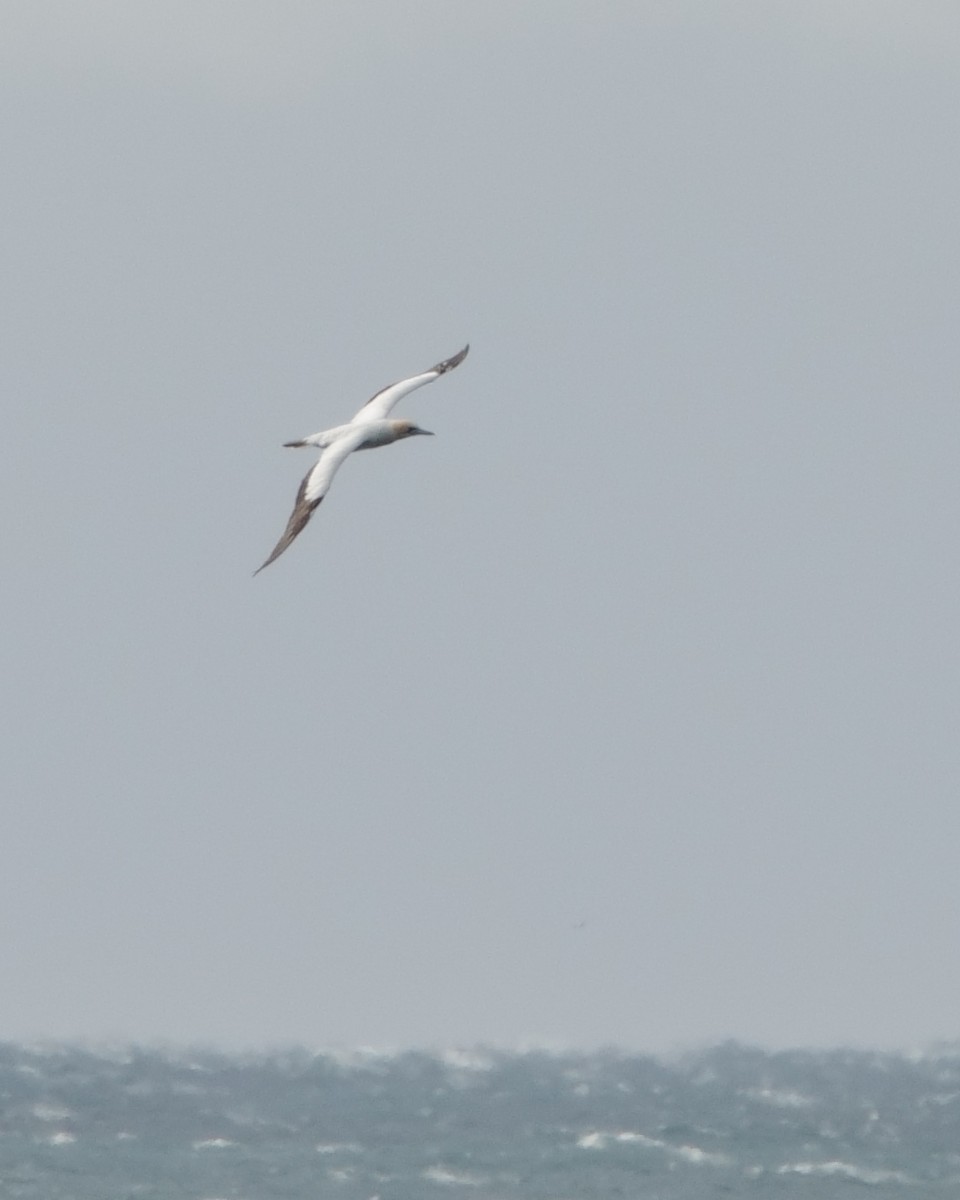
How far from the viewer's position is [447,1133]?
108438 millimetres

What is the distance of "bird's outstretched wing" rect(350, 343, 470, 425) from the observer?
5078cm

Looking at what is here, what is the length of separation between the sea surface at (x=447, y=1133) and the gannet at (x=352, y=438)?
1646 inches

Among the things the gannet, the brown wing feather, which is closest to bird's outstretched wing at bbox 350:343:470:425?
the gannet

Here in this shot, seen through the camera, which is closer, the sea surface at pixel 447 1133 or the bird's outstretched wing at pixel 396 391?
the bird's outstretched wing at pixel 396 391

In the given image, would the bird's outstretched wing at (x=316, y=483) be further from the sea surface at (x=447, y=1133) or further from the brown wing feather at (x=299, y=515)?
the sea surface at (x=447, y=1133)

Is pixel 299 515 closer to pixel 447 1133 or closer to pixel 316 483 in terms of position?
pixel 316 483

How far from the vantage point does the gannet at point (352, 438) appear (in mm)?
43562

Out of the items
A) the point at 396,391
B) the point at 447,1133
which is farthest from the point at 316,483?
the point at 447,1133

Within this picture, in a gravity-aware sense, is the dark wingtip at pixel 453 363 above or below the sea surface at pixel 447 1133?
above

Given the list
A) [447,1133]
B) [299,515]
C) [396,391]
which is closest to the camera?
[299,515]

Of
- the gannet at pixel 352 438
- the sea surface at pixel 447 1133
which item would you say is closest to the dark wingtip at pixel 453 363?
the gannet at pixel 352 438

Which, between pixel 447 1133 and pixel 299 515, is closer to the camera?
pixel 299 515

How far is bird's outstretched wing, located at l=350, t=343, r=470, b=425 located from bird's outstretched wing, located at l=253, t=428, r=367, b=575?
2.10 meters

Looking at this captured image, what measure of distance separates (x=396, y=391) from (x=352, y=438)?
15.5ft
